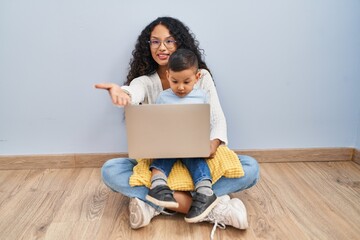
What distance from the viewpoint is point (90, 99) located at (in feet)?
5.01

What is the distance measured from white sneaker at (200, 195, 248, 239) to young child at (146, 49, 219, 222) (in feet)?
0.14

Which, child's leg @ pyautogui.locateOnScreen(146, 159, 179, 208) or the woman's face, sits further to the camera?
the woman's face

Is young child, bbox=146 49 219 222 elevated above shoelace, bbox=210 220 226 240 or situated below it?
above

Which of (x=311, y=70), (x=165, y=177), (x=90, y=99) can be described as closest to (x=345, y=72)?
(x=311, y=70)

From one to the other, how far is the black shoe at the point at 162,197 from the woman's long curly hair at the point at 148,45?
577mm

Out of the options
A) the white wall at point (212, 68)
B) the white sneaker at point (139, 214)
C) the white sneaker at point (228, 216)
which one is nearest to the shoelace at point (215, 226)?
the white sneaker at point (228, 216)

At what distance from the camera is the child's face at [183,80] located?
1.12 m

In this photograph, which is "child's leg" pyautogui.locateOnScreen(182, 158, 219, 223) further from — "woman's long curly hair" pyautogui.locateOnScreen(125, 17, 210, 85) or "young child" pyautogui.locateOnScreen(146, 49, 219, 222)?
"woman's long curly hair" pyautogui.locateOnScreen(125, 17, 210, 85)

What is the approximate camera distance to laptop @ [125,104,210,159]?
1.00 meters

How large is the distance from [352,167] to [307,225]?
671 millimetres

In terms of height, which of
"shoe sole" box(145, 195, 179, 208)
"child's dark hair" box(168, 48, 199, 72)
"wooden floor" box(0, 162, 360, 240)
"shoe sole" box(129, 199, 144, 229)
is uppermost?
"child's dark hair" box(168, 48, 199, 72)

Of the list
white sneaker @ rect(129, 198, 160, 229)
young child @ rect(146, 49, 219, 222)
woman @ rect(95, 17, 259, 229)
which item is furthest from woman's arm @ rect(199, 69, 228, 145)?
white sneaker @ rect(129, 198, 160, 229)

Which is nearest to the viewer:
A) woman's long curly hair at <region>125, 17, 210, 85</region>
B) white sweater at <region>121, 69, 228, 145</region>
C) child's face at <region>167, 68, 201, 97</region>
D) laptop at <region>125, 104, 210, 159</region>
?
laptop at <region>125, 104, 210, 159</region>

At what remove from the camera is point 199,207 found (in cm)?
104
